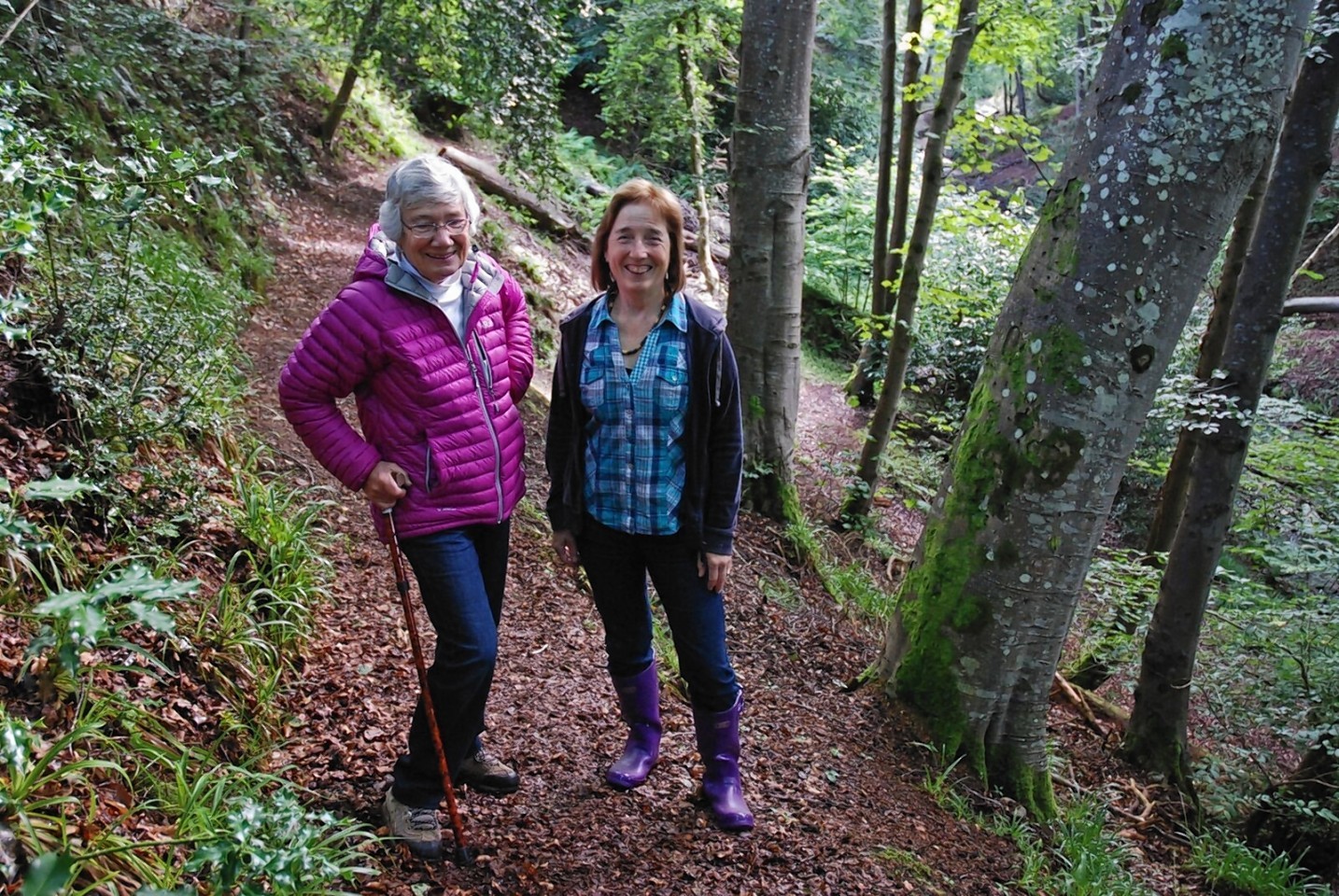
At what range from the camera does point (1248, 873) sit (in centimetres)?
455

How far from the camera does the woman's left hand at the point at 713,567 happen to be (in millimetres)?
Result: 2928

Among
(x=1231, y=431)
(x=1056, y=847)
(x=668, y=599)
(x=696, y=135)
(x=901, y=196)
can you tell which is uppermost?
(x=696, y=135)

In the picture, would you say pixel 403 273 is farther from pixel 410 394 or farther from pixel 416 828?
pixel 416 828

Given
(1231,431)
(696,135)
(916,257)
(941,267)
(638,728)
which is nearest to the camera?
(638,728)

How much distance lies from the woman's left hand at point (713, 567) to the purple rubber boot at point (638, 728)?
1.63 feet

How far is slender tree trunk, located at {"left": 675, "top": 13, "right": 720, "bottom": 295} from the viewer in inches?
482

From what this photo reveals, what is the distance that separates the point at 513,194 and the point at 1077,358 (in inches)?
417

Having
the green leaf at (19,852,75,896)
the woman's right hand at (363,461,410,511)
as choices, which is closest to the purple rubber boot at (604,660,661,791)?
the woman's right hand at (363,461,410,511)

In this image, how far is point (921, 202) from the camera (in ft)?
24.1

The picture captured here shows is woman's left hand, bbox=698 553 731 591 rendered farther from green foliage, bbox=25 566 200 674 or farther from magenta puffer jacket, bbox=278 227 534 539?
green foliage, bbox=25 566 200 674

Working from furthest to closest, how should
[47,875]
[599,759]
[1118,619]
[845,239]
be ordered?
[845,239], [1118,619], [599,759], [47,875]

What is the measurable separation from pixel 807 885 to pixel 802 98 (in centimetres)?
502

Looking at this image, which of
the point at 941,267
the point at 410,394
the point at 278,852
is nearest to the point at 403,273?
the point at 410,394

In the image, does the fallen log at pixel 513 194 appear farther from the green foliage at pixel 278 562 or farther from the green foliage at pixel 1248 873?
the green foliage at pixel 1248 873
